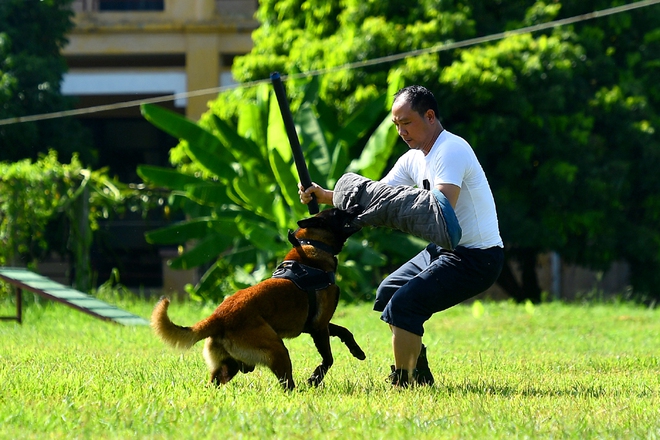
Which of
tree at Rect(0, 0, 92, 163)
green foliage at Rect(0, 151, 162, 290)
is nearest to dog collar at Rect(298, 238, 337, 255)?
green foliage at Rect(0, 151, 162, 290)

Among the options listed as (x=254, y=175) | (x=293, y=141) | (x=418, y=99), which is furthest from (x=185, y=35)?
(x=418, y=99)

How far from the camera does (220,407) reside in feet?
15.7

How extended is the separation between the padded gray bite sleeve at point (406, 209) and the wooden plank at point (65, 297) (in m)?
5.33

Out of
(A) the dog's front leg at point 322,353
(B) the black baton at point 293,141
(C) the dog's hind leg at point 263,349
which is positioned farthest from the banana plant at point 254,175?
(C) the dog's hind leg at point 263,349

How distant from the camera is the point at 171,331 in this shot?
5.38m

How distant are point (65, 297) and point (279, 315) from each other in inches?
215

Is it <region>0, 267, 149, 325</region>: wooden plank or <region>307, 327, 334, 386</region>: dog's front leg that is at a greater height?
<region>307, 327, 334, 386</region>: dog's front leg

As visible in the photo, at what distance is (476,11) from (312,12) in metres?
3.00

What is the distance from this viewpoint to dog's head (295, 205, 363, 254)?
574 centimetres

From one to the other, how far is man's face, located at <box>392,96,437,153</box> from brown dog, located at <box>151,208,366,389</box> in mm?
566

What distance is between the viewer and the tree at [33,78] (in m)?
20.8

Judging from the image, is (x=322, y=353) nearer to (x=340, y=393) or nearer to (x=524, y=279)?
(x=340, y=393)

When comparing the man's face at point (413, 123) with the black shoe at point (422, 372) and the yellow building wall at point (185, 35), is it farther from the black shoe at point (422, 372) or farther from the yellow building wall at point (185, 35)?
the yellow building wall at point (185, 35)

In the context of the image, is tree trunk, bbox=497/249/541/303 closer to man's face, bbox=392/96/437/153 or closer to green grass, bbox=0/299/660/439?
green grass, bbox=0/299/660/439
